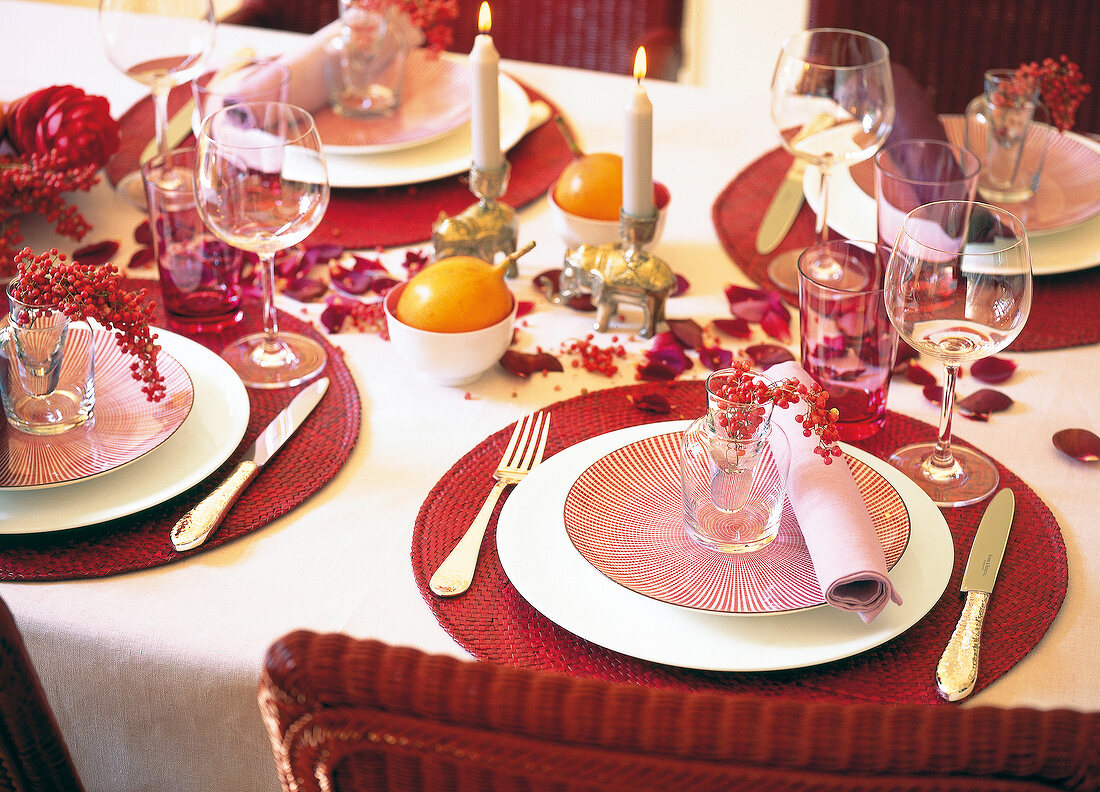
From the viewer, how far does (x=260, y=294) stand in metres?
1.23

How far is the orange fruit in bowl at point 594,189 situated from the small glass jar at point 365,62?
423 millimetres

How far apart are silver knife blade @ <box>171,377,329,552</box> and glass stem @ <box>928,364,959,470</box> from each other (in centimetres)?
56

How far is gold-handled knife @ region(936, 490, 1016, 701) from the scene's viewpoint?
0.74 meters

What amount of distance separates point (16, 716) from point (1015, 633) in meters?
0.68

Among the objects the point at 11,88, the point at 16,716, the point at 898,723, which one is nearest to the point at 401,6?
the point at 11,88

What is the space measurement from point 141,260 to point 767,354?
2.35 feet

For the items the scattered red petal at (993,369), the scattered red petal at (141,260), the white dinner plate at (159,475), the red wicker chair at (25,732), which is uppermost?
the scattered red petal at (141,260)

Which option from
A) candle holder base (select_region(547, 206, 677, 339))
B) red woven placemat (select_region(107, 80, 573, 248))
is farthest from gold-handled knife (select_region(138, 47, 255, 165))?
candle holder base (select_region(547, 206, 677, 339))

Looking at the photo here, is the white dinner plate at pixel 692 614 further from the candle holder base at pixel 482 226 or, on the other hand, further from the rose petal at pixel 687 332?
the candle holder base at pixel 482 226

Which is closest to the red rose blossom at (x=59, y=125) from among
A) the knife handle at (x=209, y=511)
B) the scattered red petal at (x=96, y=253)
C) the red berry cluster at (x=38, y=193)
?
the red berry cluster at (x=38, y=193)

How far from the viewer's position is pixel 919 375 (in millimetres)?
1095

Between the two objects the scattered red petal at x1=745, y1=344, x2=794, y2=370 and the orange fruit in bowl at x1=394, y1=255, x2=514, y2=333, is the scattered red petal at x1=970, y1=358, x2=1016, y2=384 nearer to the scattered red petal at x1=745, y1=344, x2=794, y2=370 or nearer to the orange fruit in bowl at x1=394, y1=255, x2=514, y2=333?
the scattered red petal at x1=745, y1=344, x2=794, y2=370

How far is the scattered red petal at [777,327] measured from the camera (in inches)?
45.8

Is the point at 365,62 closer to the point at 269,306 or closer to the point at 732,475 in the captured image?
the point at 269,306
